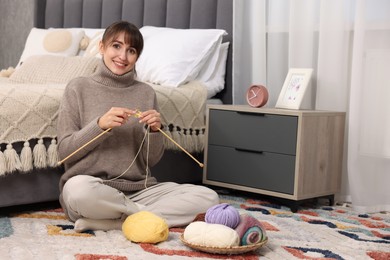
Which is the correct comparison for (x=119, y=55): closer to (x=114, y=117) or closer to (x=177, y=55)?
(x=114, y=117)

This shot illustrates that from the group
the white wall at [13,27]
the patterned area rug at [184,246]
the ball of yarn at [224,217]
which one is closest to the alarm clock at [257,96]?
the patterned area rug at [184,246]

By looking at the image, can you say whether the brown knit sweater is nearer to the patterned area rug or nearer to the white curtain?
the patterned area rug

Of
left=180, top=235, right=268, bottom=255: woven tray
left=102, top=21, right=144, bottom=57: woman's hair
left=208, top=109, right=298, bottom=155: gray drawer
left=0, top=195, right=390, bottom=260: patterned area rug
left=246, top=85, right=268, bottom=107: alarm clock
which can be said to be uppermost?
left=102, top=21, right=144, bottom=57: woman's hair

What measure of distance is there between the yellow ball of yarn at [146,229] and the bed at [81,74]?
47cm

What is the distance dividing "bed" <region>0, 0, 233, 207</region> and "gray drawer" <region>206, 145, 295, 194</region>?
4.4 inches

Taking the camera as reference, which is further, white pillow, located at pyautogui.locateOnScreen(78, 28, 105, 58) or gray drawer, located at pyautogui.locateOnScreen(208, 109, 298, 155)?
white pillow, located at pyautogui.locateOnScreen(78, 28, 105, 58)

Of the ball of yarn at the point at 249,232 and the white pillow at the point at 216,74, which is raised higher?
the white pillow at the point at 216,74

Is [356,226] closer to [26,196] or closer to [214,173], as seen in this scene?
[214,173]

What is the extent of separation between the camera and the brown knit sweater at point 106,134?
198 centimetres

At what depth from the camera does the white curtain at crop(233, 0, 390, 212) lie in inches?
96.1

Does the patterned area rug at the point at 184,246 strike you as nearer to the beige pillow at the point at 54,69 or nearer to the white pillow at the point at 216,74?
the beige pillow at the point at 54,69

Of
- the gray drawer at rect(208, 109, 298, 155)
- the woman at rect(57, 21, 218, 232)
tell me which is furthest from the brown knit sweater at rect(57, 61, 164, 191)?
the gray drawer at rect(208, 109, 298, 155)

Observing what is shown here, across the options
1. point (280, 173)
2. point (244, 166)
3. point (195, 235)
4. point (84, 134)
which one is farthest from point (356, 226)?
point (84, 134)

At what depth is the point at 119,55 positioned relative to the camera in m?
2.03
